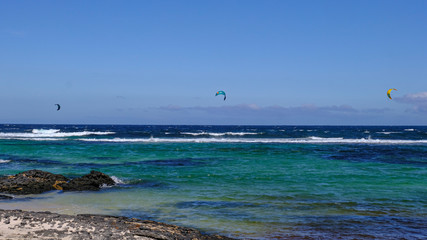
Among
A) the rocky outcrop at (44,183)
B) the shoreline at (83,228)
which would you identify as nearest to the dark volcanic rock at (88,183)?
the rocky outcrop at (44,183)

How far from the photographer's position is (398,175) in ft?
55.6

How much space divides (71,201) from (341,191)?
823cm

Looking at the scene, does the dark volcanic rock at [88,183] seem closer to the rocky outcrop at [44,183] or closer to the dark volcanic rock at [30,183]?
the rocky outcrop at [44,183]

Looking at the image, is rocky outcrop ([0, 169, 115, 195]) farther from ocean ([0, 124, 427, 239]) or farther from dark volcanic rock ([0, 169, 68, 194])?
ocean ([0, 124, 427, 239])

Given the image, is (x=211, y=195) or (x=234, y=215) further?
(x=211, y=195)

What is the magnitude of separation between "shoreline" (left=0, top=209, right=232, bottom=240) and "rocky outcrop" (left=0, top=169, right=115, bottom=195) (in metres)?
4.22

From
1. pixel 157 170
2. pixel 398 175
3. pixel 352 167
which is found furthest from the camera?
pixel 352 167

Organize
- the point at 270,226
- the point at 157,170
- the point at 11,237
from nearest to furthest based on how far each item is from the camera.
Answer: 1. the point at 11,237
2. the point at 270,226
3. the point at 157,170

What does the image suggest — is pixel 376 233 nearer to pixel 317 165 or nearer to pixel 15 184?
pixel 15 184

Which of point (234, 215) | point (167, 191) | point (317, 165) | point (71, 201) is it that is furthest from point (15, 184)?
point (317, 165)

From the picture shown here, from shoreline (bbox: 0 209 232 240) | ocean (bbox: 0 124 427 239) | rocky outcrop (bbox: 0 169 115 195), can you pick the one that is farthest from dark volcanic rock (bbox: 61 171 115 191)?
shoreline (bbox: 0 209 232 240)

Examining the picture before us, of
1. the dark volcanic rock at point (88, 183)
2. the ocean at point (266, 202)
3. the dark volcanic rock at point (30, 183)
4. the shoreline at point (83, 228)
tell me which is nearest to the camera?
the shoreline at point (83, 228)

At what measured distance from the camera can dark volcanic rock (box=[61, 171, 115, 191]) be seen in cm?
1227

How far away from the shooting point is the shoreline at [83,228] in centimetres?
666
